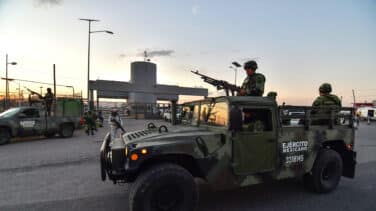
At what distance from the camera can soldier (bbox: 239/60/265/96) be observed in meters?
4.37

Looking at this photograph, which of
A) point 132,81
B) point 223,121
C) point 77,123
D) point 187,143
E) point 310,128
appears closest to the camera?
point 187,143

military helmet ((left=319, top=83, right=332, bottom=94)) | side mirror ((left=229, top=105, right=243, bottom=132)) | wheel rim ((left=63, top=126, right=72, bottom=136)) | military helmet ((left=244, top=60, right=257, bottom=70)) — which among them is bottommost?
wheel rim ((left=63, top=126, right=72, bottom=136))

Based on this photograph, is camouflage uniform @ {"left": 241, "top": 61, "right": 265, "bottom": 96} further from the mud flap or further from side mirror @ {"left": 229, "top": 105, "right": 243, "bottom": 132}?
the mud flap

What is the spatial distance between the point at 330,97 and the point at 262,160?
2554mm

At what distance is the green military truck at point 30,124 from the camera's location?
10.1 metres

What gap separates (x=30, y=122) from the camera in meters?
10.8

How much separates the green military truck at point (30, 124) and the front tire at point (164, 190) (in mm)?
10102

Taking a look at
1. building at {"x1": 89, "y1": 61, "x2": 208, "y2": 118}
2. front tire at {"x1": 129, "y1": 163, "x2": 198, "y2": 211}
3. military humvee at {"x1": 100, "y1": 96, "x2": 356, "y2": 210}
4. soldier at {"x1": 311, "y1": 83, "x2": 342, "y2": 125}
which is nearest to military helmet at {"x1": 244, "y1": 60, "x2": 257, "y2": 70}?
military humvee at {"x1": 100, "y1": 96, "x2": 356, "y2": 210}

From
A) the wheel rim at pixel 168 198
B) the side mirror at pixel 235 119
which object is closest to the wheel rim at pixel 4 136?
the wheel rim at pixel 168 198

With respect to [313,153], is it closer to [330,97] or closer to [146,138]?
[330,97]

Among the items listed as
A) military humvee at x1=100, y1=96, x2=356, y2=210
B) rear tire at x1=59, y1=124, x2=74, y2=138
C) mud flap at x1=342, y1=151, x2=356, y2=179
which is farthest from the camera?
rear tire at x1=59, y1=124, x2=74, y2=138

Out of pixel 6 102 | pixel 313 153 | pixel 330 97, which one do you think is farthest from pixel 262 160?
pixel 6 102

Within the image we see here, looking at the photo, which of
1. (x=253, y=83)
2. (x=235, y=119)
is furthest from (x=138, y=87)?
(x=235, y=119)

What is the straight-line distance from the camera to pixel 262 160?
366cm
